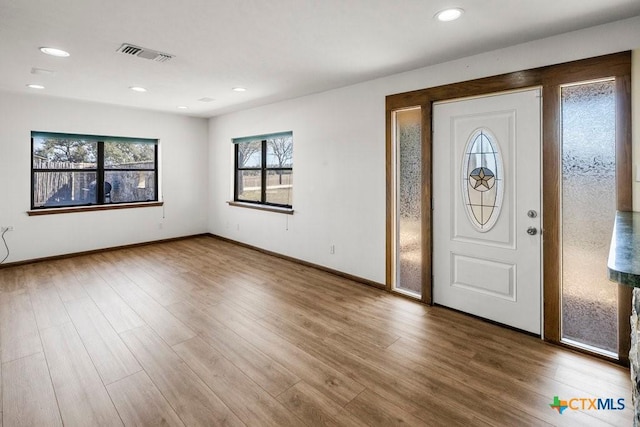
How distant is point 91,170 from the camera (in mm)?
5727

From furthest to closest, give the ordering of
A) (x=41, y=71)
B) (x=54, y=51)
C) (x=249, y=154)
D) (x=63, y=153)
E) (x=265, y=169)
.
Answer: (x=249, y=154) < (x=265, y=169) < (x=63, y=153) < (x=41, y=71) < (x=54, y=51)

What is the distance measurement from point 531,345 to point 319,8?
3.03m

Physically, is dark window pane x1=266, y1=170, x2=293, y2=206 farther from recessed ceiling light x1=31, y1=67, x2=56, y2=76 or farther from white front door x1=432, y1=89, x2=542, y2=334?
recessed ceiling light x1=31, y1=67, x2=56, y2=76

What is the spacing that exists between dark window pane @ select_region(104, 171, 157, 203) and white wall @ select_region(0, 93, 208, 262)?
0.23 meters

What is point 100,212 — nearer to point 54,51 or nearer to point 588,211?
point 54,51

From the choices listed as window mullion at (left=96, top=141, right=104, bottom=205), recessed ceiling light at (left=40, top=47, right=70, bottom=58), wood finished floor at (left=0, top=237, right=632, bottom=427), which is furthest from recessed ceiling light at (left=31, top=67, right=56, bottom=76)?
wood finished floor at (left=0, top=237, right=632, bottom=427)

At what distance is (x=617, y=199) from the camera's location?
246 centimetres

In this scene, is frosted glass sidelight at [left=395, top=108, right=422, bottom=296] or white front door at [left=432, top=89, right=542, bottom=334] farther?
frosted glass sidelight at [left=395, top=108, right=422, bottom=296]

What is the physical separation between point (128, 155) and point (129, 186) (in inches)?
22.1

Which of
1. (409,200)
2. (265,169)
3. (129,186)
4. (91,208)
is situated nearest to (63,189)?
(91,208)

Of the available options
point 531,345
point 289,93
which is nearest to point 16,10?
point 289,93

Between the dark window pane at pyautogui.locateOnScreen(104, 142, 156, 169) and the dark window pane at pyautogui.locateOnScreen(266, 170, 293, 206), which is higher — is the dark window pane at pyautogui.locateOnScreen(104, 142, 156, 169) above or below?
above

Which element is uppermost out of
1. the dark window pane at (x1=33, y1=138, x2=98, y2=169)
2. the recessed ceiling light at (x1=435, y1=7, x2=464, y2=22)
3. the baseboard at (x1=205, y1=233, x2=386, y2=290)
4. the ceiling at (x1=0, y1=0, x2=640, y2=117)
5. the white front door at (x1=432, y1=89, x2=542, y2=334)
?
the ceiling at (x1=0, y1=0, x2=640, y2=117)

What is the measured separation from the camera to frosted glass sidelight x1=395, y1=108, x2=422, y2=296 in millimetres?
3697
